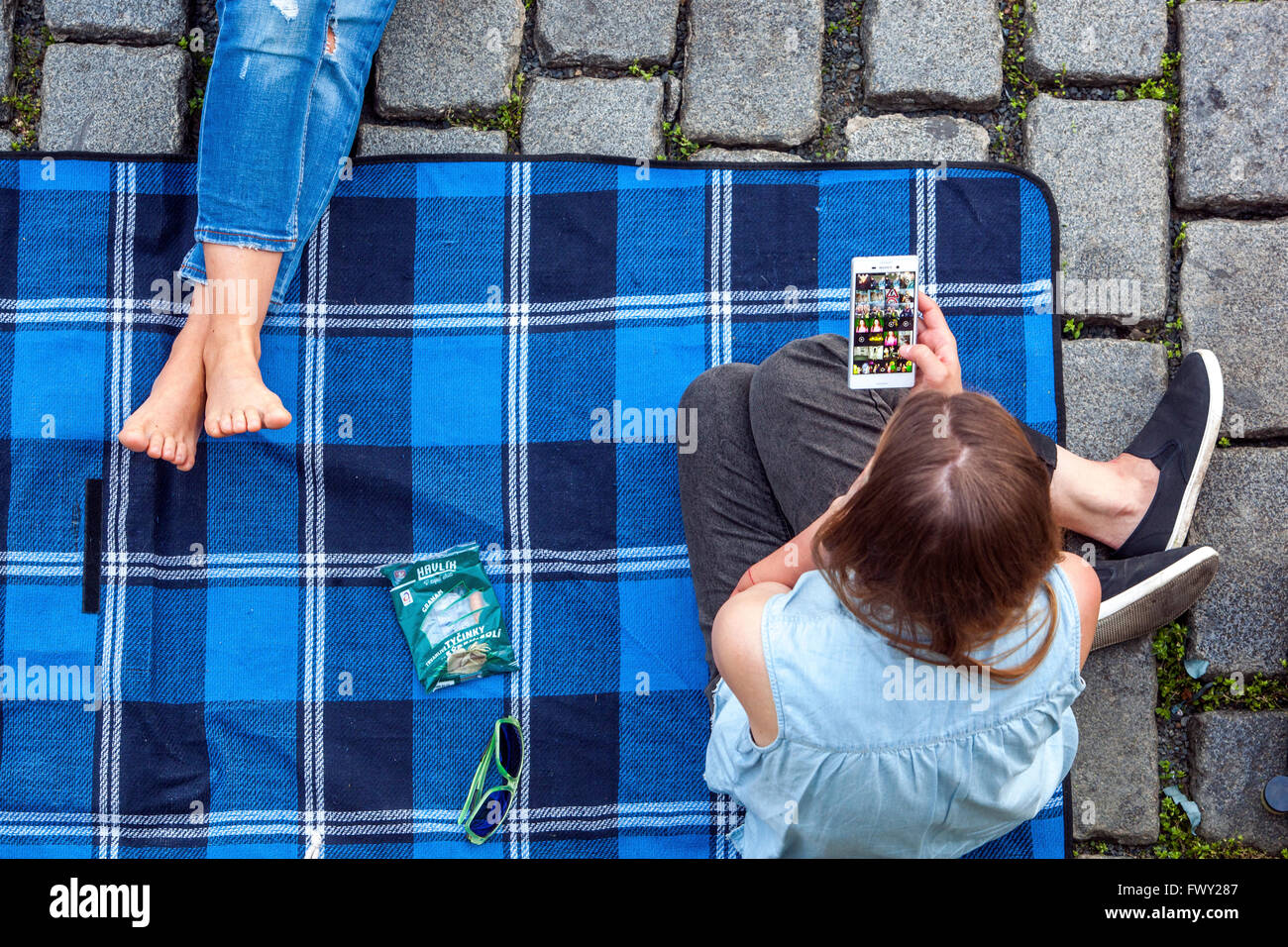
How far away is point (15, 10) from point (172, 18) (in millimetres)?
445

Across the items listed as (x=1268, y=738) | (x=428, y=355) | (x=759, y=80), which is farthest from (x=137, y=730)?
(x=1268, y=738)

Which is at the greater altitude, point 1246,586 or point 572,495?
point 572,495

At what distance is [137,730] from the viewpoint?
2398mm

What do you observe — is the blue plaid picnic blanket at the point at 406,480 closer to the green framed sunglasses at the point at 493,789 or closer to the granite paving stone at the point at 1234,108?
the green framed sunglasses at the point at 493,789

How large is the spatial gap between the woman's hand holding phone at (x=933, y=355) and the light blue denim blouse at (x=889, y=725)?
53 centimetres

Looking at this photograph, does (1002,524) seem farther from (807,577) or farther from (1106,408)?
(1106,408)

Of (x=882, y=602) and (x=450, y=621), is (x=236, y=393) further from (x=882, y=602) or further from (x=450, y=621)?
(x=882, y=602)

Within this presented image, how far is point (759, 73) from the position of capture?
8.40 ft

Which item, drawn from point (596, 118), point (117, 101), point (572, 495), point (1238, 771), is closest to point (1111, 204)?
point (596, 118)

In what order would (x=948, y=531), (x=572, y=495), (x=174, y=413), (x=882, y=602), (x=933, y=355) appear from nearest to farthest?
(x=948, y=531), (x=882, y=602), (x=933, y=355), (x=174, y=413), (x=572, y=495)

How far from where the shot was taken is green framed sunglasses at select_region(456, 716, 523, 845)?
2.35 m

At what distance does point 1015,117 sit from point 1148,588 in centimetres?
128

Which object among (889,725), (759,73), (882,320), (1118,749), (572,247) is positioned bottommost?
(1118,749)

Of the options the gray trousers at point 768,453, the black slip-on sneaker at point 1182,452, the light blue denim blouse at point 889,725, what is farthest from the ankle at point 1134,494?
the light blue denim blouse at point 889,725
